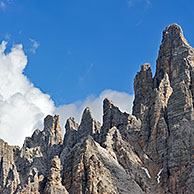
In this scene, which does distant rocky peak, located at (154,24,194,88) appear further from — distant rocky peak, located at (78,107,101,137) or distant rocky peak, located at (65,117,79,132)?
distant rocky peak, located at (65,117,79,132)

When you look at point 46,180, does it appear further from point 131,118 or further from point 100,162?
point 131,118

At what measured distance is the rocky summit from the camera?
215ft

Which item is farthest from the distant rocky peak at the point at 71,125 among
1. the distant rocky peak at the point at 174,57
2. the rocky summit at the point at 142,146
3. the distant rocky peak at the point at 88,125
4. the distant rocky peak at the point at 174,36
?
the distant rocky peak at the point at 174,36

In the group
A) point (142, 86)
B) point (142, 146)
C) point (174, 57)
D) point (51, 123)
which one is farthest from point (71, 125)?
point (142, 146)

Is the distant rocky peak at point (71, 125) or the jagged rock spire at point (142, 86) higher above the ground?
the distant rocky peak at point (71, 125)

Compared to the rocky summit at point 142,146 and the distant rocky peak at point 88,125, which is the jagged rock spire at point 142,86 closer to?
the rocky summit at point 142,146

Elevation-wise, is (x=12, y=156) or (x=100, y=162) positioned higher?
(x=12, y=156)

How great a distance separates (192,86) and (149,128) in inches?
475

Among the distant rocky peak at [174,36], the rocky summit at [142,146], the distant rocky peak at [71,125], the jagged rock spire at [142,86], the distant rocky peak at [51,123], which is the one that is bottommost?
the rocky summit at [142,146]

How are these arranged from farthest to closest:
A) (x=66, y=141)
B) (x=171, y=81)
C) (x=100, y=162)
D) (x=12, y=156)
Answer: (x=12, y=156)
(x=66, y=141)
(x=171, y=81)
(x=100, y=162)

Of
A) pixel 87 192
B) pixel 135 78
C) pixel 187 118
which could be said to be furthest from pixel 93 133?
pixel 87 192

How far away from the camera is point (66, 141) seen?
14012cm

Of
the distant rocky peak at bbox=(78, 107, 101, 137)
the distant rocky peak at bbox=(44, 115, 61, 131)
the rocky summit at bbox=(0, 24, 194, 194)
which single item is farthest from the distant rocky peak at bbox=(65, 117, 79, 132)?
the distant rocky peak at bbox=(78, 107, 101, 137)

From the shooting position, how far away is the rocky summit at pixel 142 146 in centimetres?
6556
